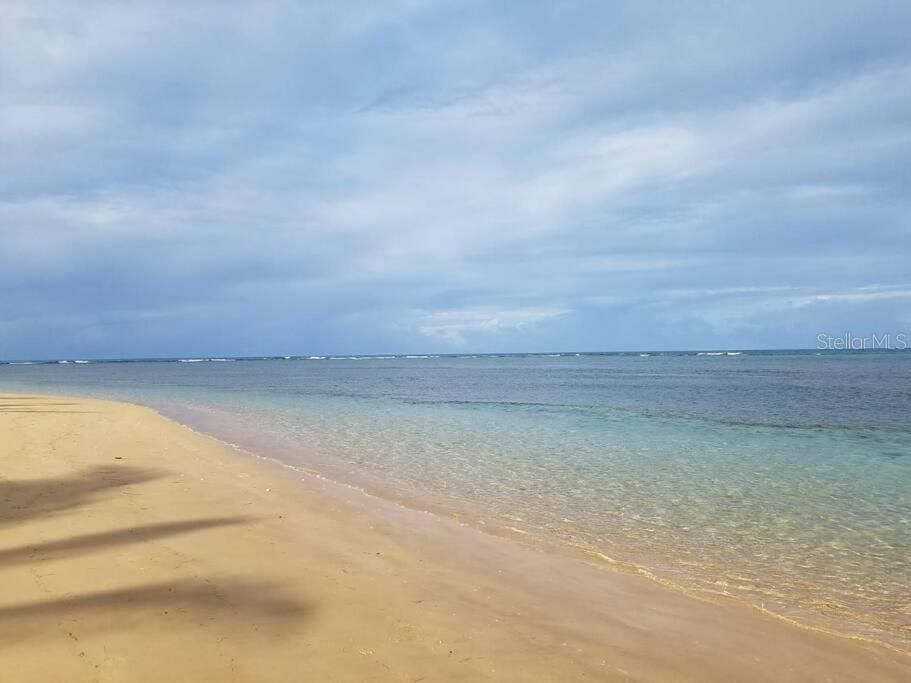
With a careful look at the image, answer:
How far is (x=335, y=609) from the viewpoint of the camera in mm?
6430

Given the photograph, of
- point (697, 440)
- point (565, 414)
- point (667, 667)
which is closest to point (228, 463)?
point (667, 667)

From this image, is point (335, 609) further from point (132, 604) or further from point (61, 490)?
point (61, 490)

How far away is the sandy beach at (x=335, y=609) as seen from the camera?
5.21 meters

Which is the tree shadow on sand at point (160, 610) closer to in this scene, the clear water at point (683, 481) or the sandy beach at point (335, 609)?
the sandy beach at point (335, 609)

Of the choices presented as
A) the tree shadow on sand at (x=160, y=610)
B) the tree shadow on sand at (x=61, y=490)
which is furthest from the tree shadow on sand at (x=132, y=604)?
the tree shadow on sand at (x=61, y=490)

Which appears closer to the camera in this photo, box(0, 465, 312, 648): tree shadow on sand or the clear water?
box(0, 465, 312, 648): tree shadow on sand

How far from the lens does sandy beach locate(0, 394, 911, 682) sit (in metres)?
5.21

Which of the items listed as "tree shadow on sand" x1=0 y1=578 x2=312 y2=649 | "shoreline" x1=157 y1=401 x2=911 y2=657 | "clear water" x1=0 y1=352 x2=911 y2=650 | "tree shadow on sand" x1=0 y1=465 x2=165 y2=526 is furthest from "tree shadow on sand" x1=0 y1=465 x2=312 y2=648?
"clear water" x1=0 y1=352 x2=911 y2=650

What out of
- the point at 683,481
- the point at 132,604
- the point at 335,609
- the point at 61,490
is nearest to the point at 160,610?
the point at 132,604

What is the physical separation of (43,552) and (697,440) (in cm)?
2046

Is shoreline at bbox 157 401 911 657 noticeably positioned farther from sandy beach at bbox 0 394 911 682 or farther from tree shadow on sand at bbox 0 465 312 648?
tree shadow on sand at bbox 0 465 312 648

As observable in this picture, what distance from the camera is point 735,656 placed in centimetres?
580

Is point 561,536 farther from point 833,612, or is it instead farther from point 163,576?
point 163,576

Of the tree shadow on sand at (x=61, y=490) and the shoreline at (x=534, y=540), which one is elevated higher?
the tree shadow on sand at (x=61, y=490)
